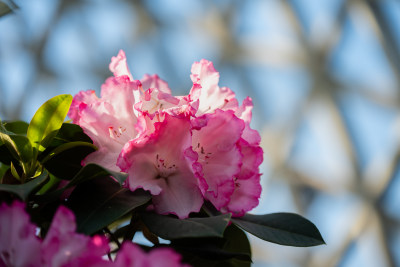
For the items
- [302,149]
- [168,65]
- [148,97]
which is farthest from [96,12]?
[148,97]

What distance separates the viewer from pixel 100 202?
55cm

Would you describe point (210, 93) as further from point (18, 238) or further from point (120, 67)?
point (18, 238)

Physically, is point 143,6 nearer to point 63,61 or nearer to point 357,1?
point 63,61

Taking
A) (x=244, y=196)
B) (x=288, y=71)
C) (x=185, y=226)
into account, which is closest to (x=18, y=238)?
(x=185, y=226)

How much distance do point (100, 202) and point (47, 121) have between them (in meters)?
0.15

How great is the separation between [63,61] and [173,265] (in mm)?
5795

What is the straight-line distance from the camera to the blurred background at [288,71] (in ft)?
18.3

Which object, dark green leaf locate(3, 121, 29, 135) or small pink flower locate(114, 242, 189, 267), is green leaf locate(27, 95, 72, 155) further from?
small pink flower locate(114, 242, 189, 267)

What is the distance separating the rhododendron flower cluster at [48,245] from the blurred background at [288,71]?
5.11m

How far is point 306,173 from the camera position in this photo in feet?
19.2

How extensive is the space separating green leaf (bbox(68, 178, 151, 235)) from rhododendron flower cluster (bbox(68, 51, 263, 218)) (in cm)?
2

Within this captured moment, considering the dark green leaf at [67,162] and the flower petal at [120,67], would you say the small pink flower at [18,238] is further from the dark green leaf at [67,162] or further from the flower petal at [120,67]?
the flower petal at [120,67]

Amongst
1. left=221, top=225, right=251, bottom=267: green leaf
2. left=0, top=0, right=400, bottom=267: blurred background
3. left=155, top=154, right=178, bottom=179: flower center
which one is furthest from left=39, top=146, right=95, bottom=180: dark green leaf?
left=0, top=0, right=400, bottom=267: blurred background

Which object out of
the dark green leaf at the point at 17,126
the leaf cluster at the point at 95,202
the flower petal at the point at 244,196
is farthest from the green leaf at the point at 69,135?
the flower petal at the point at 244,196
